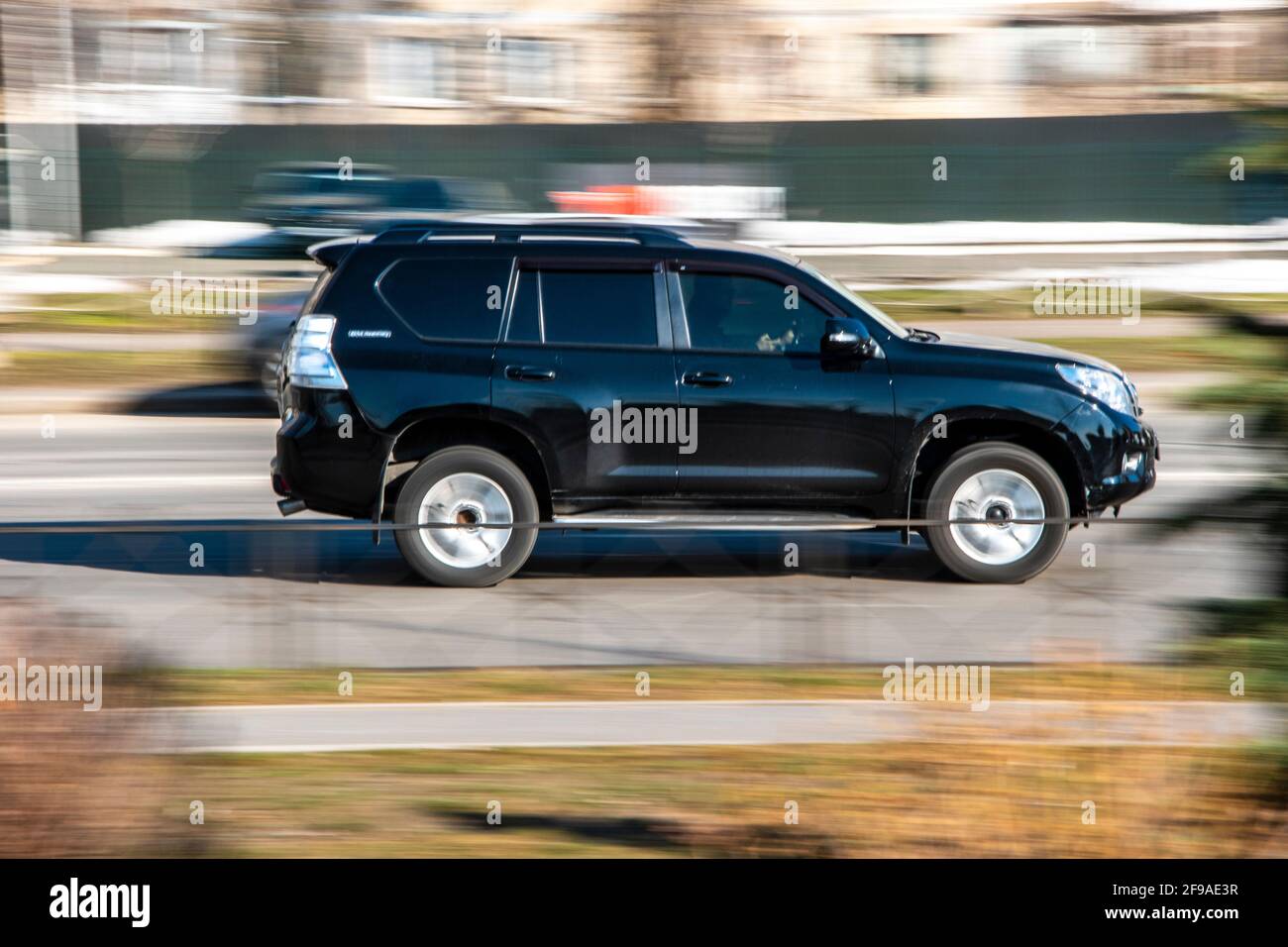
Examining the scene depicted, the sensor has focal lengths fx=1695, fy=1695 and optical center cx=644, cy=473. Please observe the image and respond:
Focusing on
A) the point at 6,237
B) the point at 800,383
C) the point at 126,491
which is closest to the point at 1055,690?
the point at 800,383

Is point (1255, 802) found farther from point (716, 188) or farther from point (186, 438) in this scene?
point (716, 188)

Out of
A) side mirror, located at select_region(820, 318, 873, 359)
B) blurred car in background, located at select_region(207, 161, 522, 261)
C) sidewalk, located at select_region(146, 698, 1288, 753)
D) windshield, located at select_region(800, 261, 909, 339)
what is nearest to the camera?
sidewalk, located at select_region(146, 698, 1288, 753)

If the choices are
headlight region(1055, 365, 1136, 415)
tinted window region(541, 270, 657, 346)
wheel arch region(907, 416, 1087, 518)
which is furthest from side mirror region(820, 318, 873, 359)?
headlight region(1055, 365, 1136, 415)

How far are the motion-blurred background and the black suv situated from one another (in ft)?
2.96

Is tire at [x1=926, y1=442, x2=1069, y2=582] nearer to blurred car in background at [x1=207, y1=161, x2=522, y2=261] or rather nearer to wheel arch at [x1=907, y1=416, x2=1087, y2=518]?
wheel arch at [x1=907, y1=416, x2=1087, y2=518]

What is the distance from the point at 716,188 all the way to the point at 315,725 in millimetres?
23224

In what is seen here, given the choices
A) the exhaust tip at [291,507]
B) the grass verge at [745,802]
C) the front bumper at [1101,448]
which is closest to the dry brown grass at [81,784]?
the grass verge at [745,802]

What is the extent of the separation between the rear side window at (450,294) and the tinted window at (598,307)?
0.87ft

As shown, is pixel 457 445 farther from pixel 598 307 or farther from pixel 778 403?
pixel 778 403

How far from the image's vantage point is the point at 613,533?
21.6 feet

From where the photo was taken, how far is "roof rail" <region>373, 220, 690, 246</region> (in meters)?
9.19

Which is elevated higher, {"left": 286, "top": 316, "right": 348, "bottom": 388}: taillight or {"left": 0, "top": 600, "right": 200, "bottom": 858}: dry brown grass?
{"left": 286, "top": 316, "right": 348, "bottom": 388}: taillight

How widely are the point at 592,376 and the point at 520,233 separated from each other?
38.2 inches

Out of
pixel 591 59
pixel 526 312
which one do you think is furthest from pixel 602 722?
pixel 591 59
